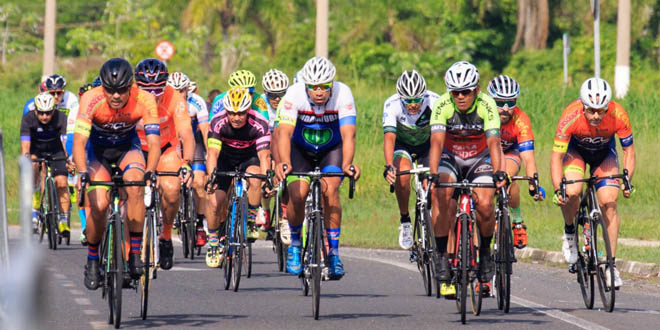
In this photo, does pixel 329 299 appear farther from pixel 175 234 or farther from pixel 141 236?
pixel 175 234

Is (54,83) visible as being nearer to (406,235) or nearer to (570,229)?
(406,235)

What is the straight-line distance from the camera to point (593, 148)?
1145cm

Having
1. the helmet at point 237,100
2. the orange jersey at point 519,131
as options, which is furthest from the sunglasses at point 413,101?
the helmet at point 237,100

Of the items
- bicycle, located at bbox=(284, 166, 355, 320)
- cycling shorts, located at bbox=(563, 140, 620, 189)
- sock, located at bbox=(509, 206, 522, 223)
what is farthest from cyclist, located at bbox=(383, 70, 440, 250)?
bicycle, located at bbox=(284, 166, 355, 320)

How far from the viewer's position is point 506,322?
9609mm

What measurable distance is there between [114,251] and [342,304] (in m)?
2.64

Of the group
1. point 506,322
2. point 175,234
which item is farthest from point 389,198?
point 506,322

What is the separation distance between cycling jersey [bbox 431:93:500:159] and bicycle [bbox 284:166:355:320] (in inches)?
32.7

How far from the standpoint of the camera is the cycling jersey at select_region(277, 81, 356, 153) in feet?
35.5

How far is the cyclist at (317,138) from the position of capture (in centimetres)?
1063

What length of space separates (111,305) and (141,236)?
793 mm

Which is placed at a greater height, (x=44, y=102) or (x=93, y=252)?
(x=44, y=102)

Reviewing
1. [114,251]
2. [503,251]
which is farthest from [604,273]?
[114,251]

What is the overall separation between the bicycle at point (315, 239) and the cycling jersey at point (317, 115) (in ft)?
1.67
